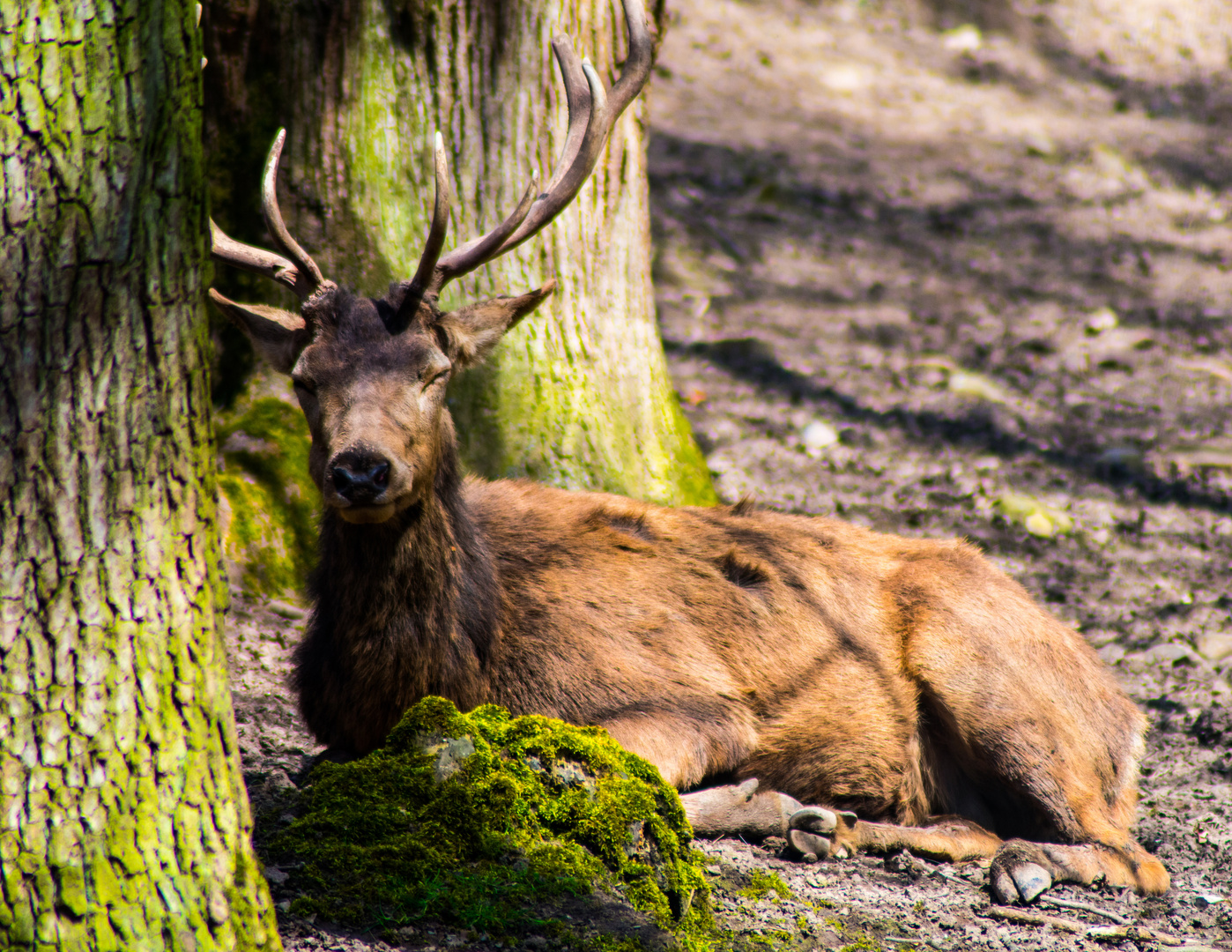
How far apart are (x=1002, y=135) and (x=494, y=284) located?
27.2 ft

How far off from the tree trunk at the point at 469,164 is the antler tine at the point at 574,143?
2.37 feet

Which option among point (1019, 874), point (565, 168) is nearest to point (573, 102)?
point (565, 168)

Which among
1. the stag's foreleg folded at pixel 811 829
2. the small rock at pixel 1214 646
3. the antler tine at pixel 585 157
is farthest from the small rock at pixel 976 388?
the antler tine at pixel 585 157

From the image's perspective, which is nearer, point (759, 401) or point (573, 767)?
point (573, 767)

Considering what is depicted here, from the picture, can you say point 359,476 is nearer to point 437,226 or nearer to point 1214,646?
point 437,226

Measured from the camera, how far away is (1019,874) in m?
4.51

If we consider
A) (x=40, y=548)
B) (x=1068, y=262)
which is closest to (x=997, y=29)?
(x=1068, y=262)

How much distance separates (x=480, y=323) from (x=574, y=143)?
2.80 feet

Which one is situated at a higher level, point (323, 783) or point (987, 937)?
point (323, 783)

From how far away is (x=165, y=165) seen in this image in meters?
2.79

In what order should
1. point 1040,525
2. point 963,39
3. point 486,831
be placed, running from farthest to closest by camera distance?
point 963,39 < point 1040,525 < point 486,831

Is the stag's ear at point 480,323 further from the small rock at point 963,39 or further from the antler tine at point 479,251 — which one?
the small rock at point 963,39

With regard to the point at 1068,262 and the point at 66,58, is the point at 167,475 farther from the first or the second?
the point at 1068,262

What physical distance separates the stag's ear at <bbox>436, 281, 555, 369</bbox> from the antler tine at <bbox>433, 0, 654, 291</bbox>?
6.7 inches
